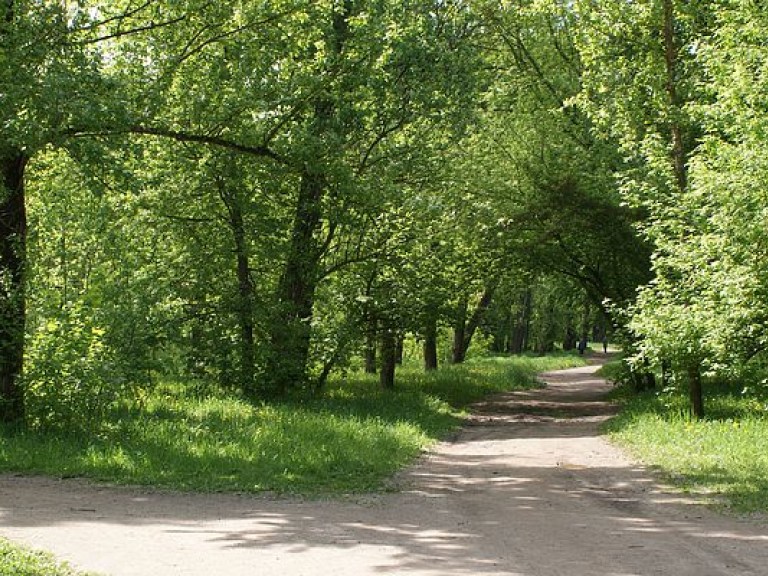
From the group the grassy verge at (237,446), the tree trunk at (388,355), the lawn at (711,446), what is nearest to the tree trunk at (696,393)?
the lawn at (711,446)

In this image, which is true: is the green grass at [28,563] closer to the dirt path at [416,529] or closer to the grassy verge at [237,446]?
the dirt path at [416,529]

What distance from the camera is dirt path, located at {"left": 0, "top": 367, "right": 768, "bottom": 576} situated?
22.2 feet

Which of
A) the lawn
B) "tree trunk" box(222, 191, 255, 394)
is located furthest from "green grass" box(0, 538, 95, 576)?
"tree trunk" box(222, 191, 255, 394)

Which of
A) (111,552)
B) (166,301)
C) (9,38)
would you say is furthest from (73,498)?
(166,301)

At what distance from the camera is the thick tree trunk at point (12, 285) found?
12828 millimetres

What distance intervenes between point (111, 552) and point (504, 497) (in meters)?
5.15

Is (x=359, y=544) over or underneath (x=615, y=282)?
underneath

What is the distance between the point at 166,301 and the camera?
17.4 metres

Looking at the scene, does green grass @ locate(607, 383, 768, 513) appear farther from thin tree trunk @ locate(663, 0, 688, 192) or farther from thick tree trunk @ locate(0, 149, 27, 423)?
thick tree trunk @ locate(0, 149, 27, 423)

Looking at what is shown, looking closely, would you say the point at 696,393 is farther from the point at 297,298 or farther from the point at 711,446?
the point at 297,298

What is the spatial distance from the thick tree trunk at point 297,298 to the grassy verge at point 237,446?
2.24 feet

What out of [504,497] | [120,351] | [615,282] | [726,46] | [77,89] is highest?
[726,46]

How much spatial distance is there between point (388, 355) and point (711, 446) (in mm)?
10937

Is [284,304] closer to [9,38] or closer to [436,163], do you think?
[436,163]
